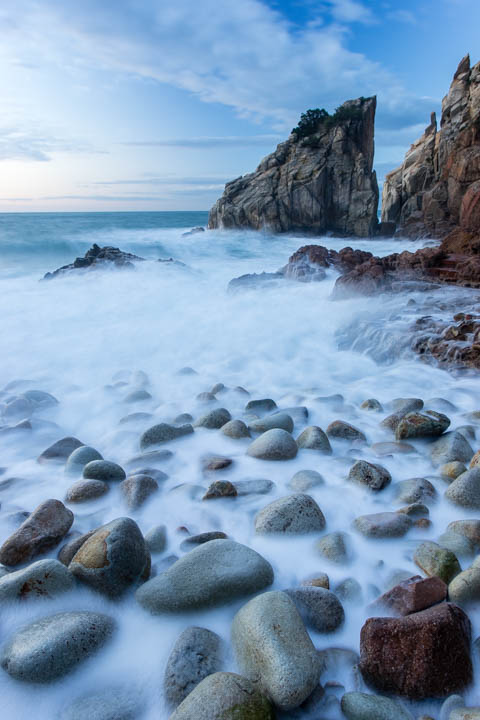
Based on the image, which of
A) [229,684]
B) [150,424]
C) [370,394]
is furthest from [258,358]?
[229,684]

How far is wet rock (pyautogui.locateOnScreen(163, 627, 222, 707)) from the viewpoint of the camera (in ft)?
4.58

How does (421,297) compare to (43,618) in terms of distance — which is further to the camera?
(421,297)

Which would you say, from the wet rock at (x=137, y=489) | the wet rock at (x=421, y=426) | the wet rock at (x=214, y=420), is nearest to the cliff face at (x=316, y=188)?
the wet rock at (x=214, y=420)

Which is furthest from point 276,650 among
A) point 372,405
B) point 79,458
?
point 372,405

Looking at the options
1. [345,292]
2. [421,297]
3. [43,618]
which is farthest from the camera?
[345,292]

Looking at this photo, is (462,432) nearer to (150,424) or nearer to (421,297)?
(150,424)

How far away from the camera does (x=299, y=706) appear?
134 cm

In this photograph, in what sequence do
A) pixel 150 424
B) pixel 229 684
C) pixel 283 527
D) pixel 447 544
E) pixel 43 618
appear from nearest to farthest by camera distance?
pixel 229 684, pixel 43 618, pixel 447 544, pixel 283 527, pixel 150 424

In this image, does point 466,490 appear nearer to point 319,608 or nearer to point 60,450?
point 319,608

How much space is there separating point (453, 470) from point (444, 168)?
22.8 m

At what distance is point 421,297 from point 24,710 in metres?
7.06

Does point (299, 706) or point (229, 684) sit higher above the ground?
point (229, 684)

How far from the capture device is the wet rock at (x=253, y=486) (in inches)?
101

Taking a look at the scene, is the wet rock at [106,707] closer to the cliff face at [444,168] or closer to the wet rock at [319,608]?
the wet rock at [319,608]
